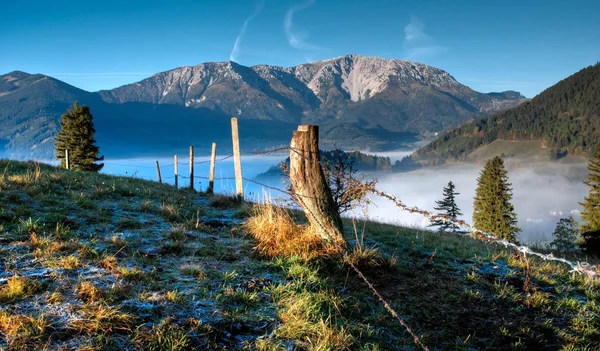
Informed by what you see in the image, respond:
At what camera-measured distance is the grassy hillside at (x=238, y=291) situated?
3.68 meters

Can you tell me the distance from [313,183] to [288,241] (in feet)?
3.66

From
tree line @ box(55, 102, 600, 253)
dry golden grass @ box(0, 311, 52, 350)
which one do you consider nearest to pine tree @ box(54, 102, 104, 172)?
tree line @ box(55, 102, 600, 253)

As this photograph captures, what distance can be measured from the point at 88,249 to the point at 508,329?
604cm

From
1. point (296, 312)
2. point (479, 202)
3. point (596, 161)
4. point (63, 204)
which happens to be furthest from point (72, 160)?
point (596, 161)

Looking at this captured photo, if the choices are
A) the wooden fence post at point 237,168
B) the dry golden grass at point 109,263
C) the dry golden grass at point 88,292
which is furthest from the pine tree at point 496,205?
the dry golden grass at point 88,292

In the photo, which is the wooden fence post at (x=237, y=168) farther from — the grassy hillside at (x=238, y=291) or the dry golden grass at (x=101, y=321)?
the dry golden grass at (x=101, y=321)

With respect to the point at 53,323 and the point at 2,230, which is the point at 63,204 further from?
the point at 53,323

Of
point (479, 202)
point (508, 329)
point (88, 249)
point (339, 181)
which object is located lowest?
point (479, 202)

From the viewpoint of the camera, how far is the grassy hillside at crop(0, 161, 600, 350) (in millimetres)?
3684

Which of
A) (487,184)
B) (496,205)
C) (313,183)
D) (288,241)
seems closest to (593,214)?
(496,205)

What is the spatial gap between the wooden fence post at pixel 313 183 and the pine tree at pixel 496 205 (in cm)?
4566

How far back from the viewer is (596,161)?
37875mm

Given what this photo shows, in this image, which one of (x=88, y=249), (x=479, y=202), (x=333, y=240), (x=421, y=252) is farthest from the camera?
(x=479, y=202)

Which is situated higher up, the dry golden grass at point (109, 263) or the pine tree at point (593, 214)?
the dry golden grass at point (109, 263)
